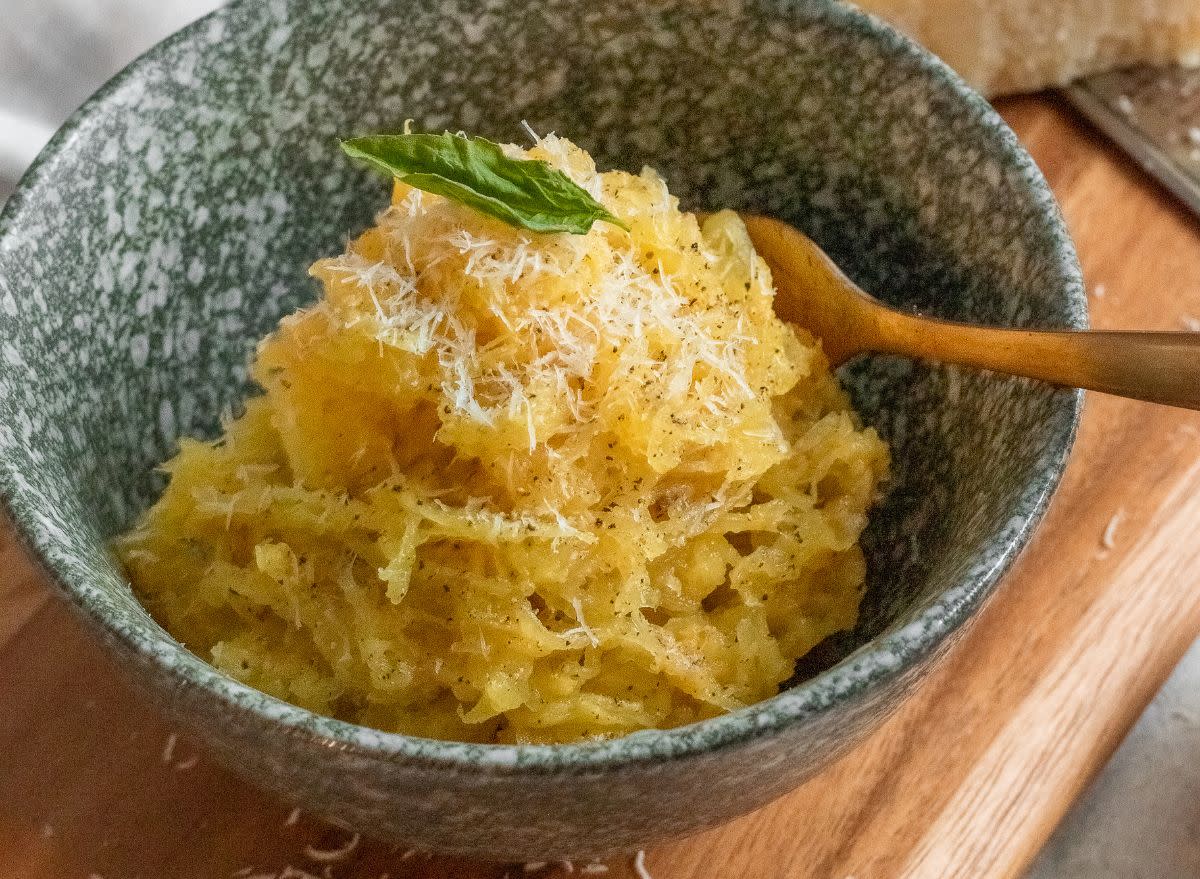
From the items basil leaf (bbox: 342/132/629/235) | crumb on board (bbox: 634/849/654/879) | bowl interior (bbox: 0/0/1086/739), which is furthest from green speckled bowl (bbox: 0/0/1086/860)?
basil leaf (bbox: 342/132/629/235)

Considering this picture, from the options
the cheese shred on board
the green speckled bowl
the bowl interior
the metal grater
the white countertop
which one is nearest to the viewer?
the green speckled bowl

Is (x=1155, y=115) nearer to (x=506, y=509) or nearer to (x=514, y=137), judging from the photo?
(x=514, y=137)

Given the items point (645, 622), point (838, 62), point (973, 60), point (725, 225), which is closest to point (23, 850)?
point (645, 622)

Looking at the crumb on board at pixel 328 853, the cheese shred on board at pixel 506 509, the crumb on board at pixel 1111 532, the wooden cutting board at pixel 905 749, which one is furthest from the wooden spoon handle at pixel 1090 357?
the crumb on board at pixel 328 853

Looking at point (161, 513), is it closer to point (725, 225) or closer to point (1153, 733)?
point (725, 225)

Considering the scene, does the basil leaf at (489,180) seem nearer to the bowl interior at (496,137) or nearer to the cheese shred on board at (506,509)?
the cheese shred on board at (506,509)

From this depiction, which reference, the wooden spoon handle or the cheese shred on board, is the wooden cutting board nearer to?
the cheese shred on board
